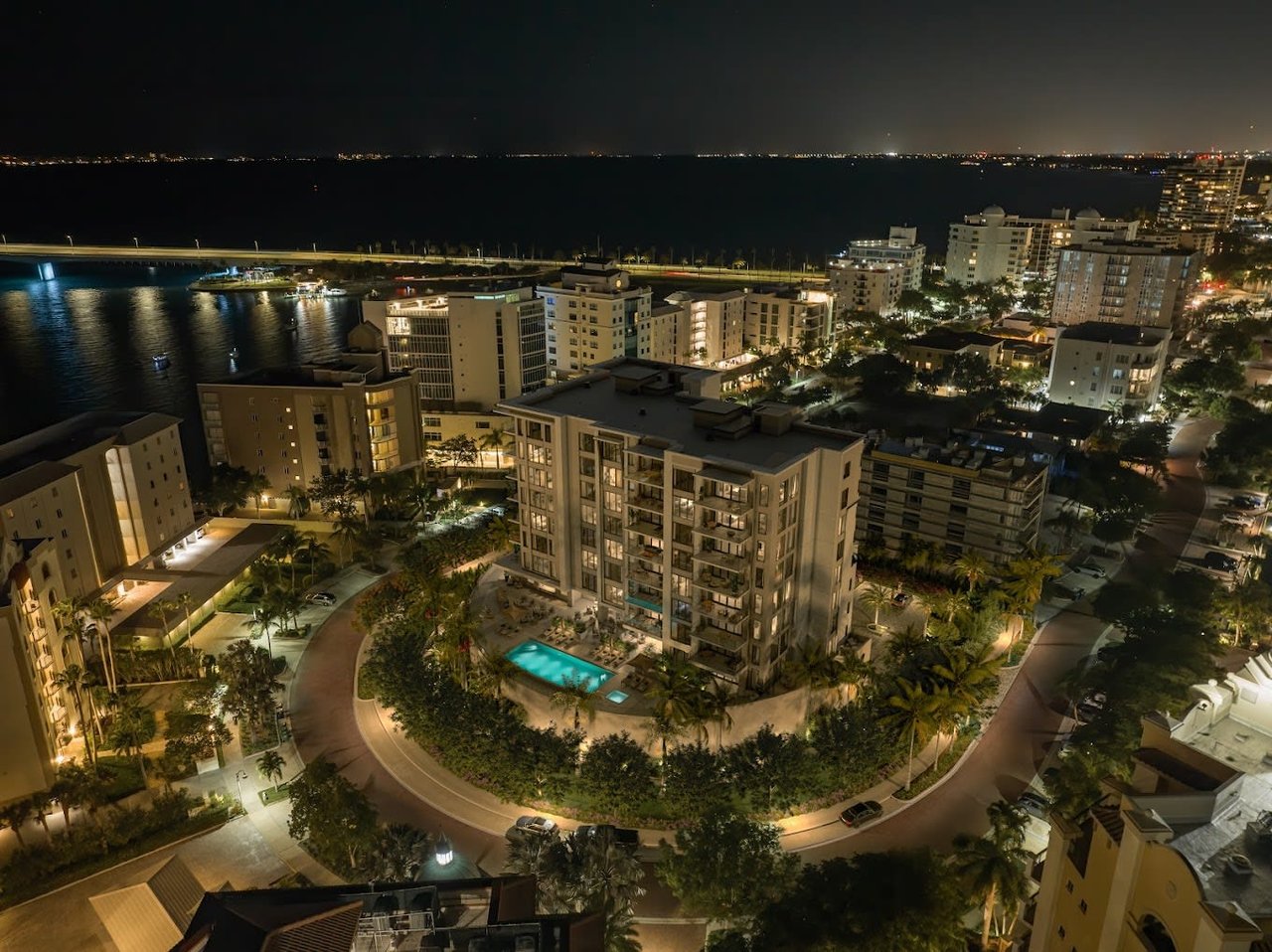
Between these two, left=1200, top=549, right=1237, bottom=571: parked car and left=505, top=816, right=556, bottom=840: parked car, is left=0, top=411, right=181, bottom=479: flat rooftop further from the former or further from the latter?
left=1200, top=549, right=1237, bottom=571: parked car

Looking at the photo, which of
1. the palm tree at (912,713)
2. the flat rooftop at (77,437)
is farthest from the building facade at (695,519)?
the flat rooftop at (77,437)

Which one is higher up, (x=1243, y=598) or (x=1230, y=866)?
(x=1230, y=866)

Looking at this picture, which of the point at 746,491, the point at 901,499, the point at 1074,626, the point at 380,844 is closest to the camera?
the point at 380,844

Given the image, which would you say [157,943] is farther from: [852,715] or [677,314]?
[677,314]

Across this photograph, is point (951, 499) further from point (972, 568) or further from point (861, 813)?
point (861, 813)

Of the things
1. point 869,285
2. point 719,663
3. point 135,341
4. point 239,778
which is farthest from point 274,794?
point 135,341

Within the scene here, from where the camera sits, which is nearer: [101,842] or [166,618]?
[101,842]

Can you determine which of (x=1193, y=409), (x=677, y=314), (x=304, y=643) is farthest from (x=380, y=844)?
(x=1193, y=409)
